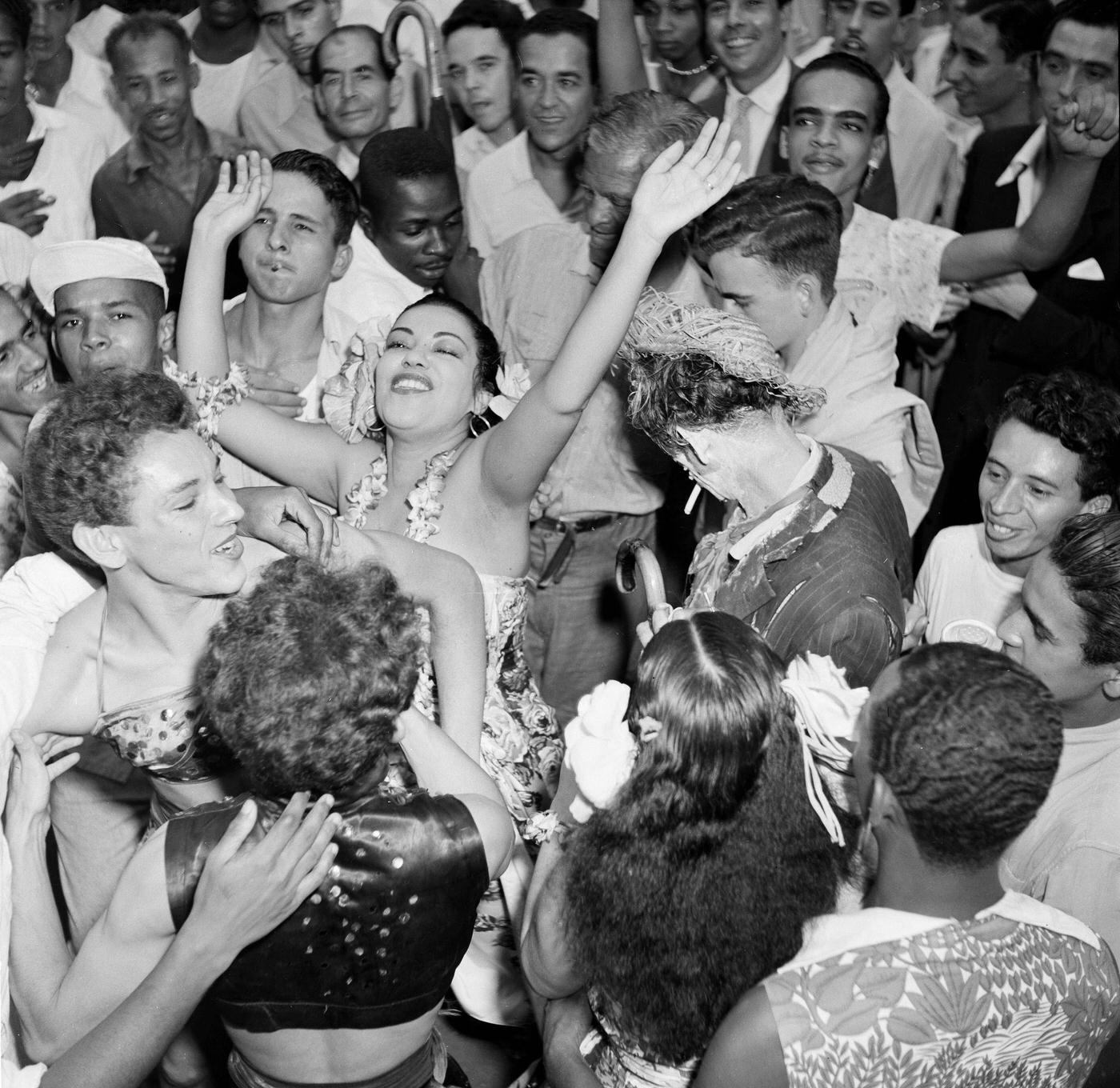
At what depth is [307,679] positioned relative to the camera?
1695mm

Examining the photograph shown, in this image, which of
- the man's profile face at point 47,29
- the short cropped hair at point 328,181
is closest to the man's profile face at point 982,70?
the short cropped hair at point 328,181

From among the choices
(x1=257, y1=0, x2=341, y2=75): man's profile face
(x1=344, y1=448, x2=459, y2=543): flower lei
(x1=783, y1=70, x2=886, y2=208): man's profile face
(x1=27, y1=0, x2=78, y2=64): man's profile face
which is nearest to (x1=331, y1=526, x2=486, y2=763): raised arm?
(x1=344, y1=448, x2=459, y2=543): flower lei

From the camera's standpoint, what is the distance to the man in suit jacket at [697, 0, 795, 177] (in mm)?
4586

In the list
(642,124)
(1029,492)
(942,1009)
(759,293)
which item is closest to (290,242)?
(642,124)

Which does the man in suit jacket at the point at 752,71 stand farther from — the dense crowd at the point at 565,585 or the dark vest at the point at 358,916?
the dark vest at the point at 358,916

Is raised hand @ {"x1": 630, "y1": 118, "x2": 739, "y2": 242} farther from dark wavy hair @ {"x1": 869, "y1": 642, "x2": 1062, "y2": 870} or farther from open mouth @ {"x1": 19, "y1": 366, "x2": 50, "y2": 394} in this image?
open mouth @ {"x1": 19, "y1": 366, "x2": 50, "y2": 394}

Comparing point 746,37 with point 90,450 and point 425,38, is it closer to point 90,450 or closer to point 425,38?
point 425,38

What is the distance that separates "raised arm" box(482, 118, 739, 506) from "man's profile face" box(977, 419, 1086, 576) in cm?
93

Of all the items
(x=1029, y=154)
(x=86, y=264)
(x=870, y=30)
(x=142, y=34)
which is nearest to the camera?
(x=86, y=264)

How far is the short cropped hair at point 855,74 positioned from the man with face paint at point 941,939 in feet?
9.40

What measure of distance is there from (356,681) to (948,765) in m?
0.80

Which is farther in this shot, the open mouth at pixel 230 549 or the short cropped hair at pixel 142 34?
the short cropped hair at pixel 142 34

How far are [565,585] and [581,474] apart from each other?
0.35 metres

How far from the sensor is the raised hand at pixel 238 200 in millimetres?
3223
